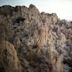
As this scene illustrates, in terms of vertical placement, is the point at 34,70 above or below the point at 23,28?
below

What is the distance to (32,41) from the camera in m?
8.24

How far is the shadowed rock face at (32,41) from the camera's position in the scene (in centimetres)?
711

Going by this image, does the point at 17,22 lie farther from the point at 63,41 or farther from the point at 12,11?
the point at 63,41

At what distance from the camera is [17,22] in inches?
355

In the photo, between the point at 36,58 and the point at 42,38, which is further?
the point at 42,38

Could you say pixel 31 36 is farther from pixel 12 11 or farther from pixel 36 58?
pixel 12 11

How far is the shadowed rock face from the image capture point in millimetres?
7109

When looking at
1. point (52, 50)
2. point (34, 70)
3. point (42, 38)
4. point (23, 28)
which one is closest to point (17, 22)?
point (23, 28)

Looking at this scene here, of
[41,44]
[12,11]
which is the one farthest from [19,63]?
[12,11]

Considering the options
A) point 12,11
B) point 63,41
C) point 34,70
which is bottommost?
point 34,70

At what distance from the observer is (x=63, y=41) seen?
9.58 meters

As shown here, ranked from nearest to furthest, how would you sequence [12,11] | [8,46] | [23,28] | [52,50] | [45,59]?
[8,46] < [45,59] < [52,50] < [23,28] < [12,11]

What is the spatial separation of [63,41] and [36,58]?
223 centimetres

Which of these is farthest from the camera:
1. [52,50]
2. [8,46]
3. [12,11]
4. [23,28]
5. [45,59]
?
[12,11]
